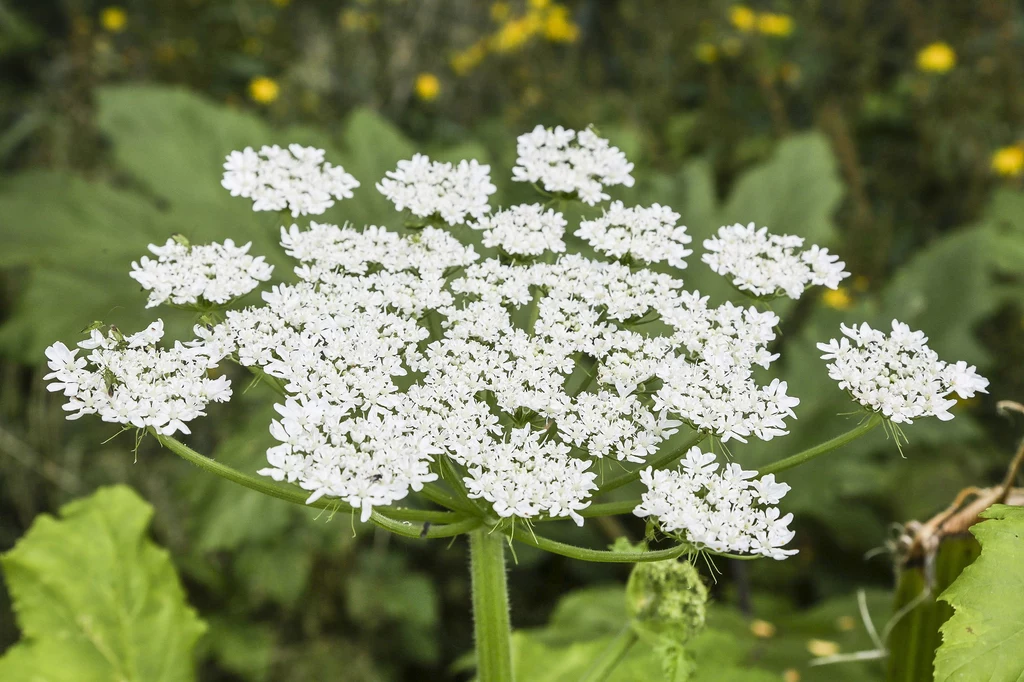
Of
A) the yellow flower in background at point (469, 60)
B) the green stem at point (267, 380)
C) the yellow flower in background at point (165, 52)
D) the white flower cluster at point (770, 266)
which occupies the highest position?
the yellow flower in background at point (469, 60)

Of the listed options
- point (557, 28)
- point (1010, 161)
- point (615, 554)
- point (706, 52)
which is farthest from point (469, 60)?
point (615, 554)

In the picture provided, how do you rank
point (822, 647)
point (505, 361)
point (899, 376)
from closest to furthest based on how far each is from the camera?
point (899, 376), point (505, 361), point (822, 647)

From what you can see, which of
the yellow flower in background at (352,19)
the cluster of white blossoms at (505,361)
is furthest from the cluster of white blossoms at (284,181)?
the yellow flower in background at (352,19)

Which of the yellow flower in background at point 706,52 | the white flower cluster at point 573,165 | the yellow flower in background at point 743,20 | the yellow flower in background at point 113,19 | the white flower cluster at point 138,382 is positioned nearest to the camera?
the white flower cluster at point 138,382

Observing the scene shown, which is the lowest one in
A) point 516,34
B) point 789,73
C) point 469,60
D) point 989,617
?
point 989,617

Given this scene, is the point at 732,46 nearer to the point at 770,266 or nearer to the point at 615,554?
the point at 770,266

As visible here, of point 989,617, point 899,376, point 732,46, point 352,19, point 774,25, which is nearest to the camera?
point 989,617

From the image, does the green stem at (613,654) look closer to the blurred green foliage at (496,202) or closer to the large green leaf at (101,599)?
the blurred green foliage at (496,202)
